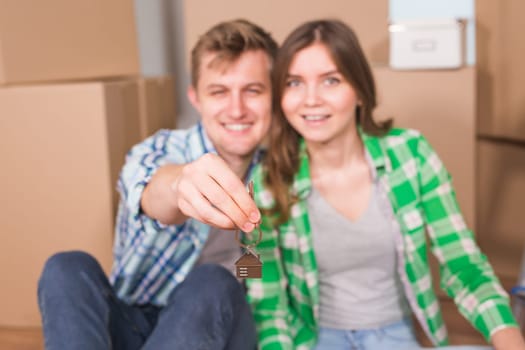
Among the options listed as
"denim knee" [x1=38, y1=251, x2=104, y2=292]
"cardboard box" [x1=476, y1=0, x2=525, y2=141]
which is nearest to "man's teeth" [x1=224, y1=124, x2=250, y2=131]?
"denim knee" [x1=38, y1=251, x2=104, y2=292]

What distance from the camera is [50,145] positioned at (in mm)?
1573

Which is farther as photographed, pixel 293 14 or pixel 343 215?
pixel 293 14

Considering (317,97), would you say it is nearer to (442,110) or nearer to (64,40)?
(442,110)

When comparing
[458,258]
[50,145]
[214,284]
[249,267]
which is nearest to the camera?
[249,267]

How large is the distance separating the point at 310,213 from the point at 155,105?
0.72 m

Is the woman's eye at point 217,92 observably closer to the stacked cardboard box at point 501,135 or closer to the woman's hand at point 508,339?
the woman's hand at point 508,339

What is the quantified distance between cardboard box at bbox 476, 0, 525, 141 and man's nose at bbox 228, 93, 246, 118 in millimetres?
835

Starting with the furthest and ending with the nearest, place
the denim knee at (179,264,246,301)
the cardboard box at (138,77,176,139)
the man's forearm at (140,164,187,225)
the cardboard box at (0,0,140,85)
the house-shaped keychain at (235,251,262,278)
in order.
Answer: the cardboard box at (138,77,176,139) < the cardboard box at (0,0,140,85) < the denim knee at (179,264,246,301) < the man's forearm at (140,164,187,225) < the house-shaped keychain at (235,251,262,278)

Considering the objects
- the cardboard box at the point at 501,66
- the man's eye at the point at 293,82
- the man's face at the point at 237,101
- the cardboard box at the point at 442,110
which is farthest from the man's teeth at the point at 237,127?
the cardboard box at the point at 501,66

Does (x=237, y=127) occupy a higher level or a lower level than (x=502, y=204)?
higher

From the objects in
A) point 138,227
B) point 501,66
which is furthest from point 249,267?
point 501,66

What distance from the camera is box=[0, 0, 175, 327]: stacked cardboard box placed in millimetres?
1552

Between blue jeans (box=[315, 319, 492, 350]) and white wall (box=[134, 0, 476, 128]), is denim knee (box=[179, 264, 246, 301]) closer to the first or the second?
blue jeans (box=[315, 319, 492, 350])

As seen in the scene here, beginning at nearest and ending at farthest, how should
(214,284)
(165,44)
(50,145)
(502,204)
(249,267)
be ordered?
(249,267)
(214,284)
(50,145)
(502,204)
(165,44)
